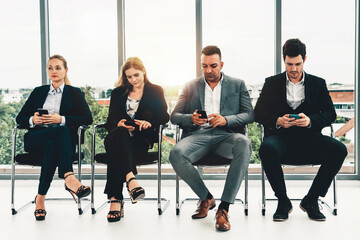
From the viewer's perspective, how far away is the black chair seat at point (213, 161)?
8.97 ft

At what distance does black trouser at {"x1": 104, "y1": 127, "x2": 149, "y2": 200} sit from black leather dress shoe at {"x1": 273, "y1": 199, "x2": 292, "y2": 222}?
1108mm

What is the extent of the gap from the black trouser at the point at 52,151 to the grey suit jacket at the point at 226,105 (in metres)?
0.88

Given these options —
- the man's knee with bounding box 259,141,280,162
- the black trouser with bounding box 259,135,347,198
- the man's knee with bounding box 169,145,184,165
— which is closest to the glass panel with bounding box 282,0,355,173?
the black trouser with bounding box 259,135,347,198

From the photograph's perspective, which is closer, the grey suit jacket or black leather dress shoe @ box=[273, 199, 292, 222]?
black leather dress shoe @ box=[273, 199, 292, 222]

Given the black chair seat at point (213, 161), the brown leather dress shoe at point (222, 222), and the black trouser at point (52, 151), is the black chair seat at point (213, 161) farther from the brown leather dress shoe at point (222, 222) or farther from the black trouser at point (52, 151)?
the black trouser at point (52, 151)

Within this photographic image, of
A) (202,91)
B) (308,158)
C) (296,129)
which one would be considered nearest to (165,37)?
(202,91)

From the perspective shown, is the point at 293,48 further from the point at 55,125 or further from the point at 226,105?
the point at 55,125

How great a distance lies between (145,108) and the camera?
A: 9.93ft

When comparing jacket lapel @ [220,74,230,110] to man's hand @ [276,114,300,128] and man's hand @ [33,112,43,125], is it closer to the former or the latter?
man's hand @ [276,114,300,128]

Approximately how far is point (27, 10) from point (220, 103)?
246 cm

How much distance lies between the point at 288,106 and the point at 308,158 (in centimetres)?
46

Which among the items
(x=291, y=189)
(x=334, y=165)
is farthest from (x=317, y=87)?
(x=291, y=189)

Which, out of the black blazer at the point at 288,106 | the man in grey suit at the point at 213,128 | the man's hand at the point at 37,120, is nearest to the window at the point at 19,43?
the man's hand at the point at 37,120

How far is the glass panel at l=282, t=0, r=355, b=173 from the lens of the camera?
359 centimetres
